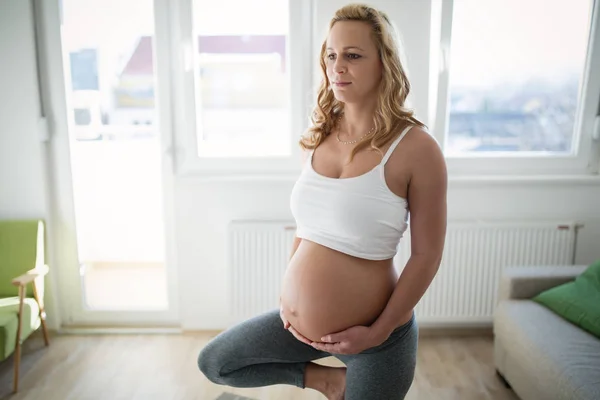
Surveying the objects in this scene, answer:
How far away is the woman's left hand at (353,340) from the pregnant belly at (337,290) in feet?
0.08

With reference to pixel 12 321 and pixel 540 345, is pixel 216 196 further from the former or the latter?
pixel 540 345

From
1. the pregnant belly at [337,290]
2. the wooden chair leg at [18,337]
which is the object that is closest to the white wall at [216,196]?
the wooden chair leg at [18,337]

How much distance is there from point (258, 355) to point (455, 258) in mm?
1556

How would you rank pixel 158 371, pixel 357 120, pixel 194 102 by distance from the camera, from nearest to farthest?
pixel 357 120, pixel 158 371, pixel 194 102

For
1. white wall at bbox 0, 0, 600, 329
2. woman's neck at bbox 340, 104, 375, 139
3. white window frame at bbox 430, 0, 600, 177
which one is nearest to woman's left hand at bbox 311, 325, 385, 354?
woman's neck at bbox 340, 104, 375, 139

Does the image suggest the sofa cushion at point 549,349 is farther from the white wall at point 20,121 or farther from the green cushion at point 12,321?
the white wall at point 20,121

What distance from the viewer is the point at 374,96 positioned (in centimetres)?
128

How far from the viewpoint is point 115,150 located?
11.6 ft

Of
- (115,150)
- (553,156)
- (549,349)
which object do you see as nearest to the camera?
(549,349)

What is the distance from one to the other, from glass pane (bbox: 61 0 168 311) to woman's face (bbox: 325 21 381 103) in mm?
1635

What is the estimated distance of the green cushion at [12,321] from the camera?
2078 mm

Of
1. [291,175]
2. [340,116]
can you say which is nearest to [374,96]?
[340,116]

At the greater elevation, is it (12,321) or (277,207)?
(277,207)

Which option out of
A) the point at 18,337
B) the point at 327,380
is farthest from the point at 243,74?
the point at 327,380
